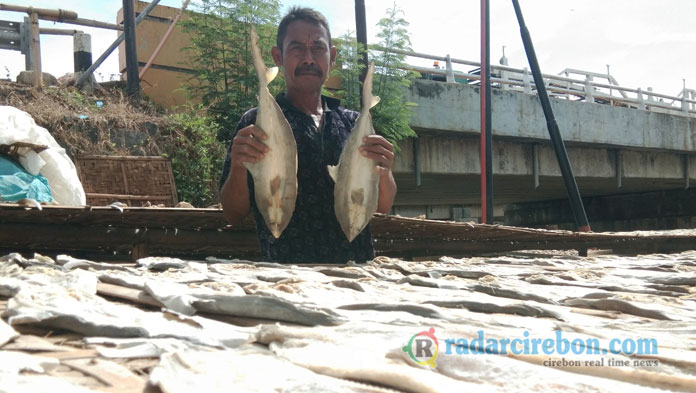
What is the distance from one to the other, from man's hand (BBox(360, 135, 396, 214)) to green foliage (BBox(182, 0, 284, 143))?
725 centimetres

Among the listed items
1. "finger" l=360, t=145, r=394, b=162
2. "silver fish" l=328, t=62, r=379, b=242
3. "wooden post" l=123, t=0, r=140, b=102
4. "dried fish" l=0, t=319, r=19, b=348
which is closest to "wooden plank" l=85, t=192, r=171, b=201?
"wooden post" l=123, t=0, r=140, b=102

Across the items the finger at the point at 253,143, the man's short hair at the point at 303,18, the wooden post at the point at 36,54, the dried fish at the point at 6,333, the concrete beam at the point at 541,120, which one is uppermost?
the wooden post at the point at 36,54

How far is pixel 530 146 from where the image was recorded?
1573cm

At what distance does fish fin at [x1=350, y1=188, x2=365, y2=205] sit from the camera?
9.29ft

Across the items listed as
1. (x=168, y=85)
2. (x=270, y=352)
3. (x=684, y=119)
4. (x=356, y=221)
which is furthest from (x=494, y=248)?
(x=684, y=119)

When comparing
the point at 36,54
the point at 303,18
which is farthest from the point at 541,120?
the point at 303,18

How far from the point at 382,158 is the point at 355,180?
0.17 metres

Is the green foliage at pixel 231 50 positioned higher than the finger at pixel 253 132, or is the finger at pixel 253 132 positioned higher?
the green foliage at pixel 231 50

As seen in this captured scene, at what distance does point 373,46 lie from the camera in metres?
11.6

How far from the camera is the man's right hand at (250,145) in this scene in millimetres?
2734

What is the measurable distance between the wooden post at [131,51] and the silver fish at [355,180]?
9633mm

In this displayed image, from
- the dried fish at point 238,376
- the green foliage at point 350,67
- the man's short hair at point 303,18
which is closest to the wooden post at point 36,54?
the green foliage at point 350,67

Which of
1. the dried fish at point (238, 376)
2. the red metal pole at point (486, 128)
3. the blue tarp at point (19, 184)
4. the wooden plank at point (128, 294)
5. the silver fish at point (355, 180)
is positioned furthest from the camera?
the red metal pole at point (486, 128)

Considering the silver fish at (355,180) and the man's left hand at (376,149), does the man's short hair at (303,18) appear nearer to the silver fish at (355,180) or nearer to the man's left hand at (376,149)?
the silver fish at (355,180)
